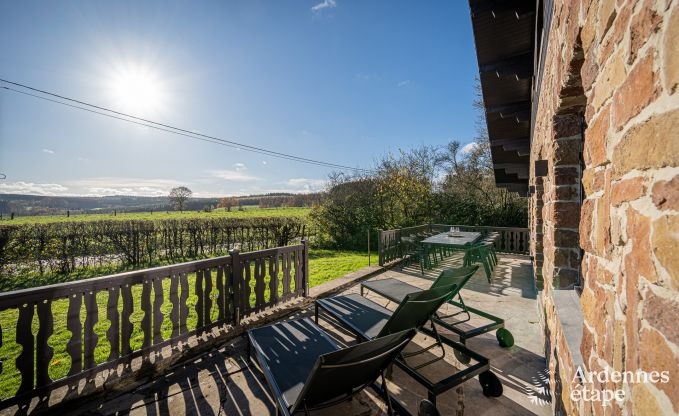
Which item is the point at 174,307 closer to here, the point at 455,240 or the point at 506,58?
the point at 506,58

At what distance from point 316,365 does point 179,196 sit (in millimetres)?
47417

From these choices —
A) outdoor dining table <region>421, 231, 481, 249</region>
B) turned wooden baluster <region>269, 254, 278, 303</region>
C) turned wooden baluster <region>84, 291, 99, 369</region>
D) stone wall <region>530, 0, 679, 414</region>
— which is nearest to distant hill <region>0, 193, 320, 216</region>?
outdoor dining table <region>421, 231, 481, 249</region>

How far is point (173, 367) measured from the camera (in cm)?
305

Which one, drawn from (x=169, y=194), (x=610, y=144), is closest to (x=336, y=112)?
(x=610, y=144)

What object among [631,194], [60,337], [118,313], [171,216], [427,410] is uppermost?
[631,194]

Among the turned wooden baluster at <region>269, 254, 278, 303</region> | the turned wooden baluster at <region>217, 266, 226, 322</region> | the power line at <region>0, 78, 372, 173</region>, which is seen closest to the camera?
the turned wooden baluster at <region>217, 266, 226, 322</region>

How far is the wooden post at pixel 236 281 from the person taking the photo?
3791 millimetres

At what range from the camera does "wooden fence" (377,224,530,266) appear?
7.97m

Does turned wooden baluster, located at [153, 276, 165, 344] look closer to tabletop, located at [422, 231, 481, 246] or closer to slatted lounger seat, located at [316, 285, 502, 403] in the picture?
slatted lounger seat, located at [316, 285, 502, 403]

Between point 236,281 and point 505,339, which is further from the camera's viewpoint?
point 236,281

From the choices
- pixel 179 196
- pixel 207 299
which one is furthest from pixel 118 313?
pixel 179 196

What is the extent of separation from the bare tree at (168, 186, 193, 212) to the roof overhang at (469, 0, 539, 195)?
1706 inches

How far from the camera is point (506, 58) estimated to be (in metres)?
3.60

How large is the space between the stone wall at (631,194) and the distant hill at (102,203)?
21.7 metres
